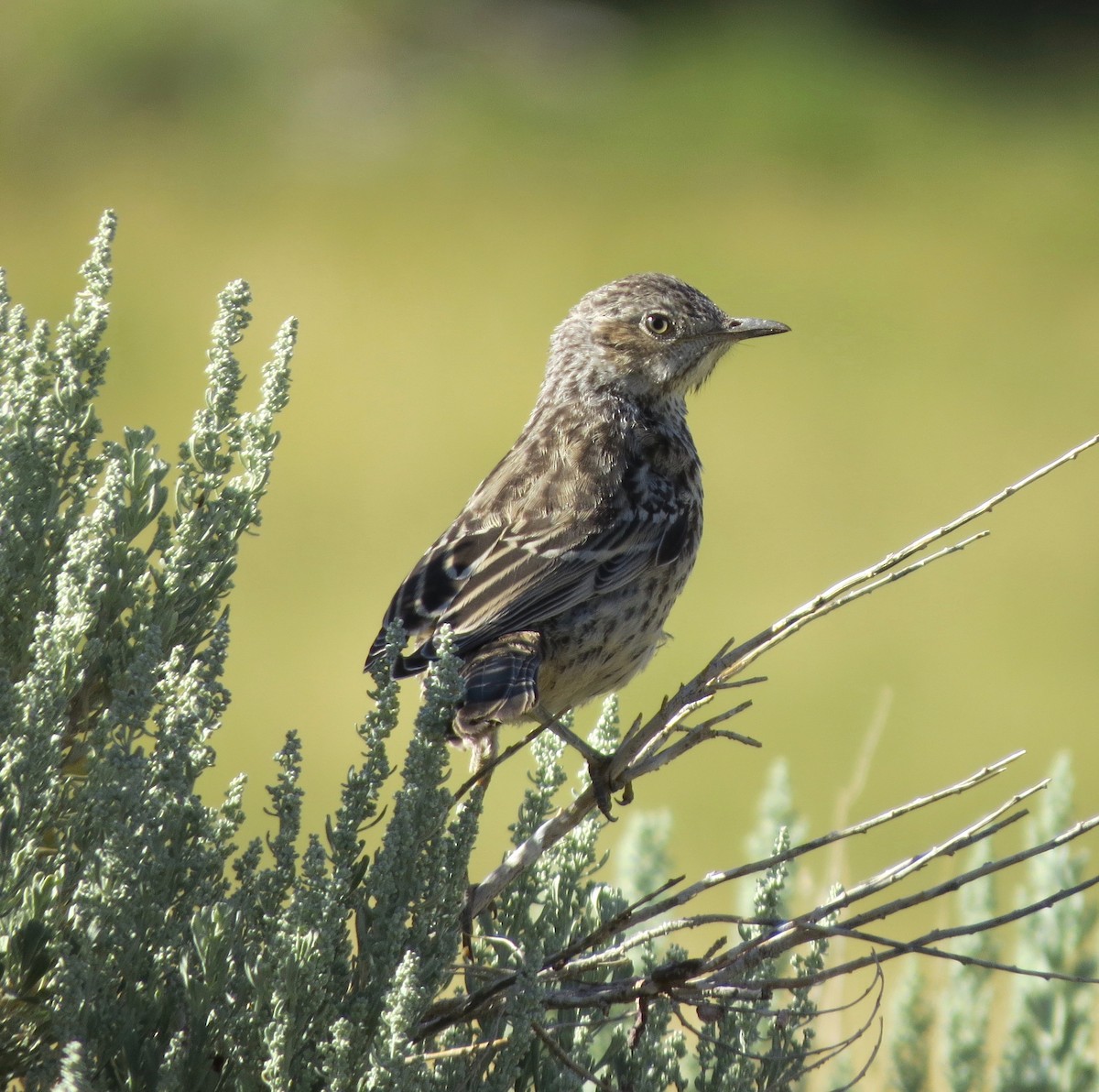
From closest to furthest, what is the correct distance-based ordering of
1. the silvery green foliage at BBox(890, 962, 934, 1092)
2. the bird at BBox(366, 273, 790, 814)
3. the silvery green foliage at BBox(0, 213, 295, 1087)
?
1. the silvery green foliage at BBox(0, 213, 295, 1087)
2. the bird at BBox(366, 273, 790, 814)
3. the silvery green foliage at BBox(890, 962, 934, 1092)

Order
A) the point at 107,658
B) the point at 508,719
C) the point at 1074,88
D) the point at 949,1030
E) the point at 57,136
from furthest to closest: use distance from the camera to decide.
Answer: the point at 1074,88, the point at 57,136, the point at 949,1030, the point at 508,719, the point at 107,658

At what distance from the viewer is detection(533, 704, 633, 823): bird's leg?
3.07m

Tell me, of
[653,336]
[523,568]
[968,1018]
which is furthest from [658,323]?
[968,1018]

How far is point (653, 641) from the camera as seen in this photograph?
4.46m

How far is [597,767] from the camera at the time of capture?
334cm

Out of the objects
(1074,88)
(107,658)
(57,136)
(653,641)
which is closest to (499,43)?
(57,136)

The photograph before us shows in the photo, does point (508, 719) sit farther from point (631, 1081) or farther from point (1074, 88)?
point (1074, 88)

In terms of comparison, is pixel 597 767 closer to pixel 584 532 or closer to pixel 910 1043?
pixel 584 532

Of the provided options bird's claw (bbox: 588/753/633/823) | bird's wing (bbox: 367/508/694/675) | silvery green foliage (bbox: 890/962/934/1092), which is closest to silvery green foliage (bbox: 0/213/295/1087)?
bird's claw (bbox: 588/753/633/823)

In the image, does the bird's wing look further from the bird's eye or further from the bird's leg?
the bird's eye

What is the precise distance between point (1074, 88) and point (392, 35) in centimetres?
834

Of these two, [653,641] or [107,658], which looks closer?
[107,658]

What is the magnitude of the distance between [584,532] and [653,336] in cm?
111

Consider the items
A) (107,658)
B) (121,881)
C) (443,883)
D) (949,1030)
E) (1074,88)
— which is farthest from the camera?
(1074,88)
